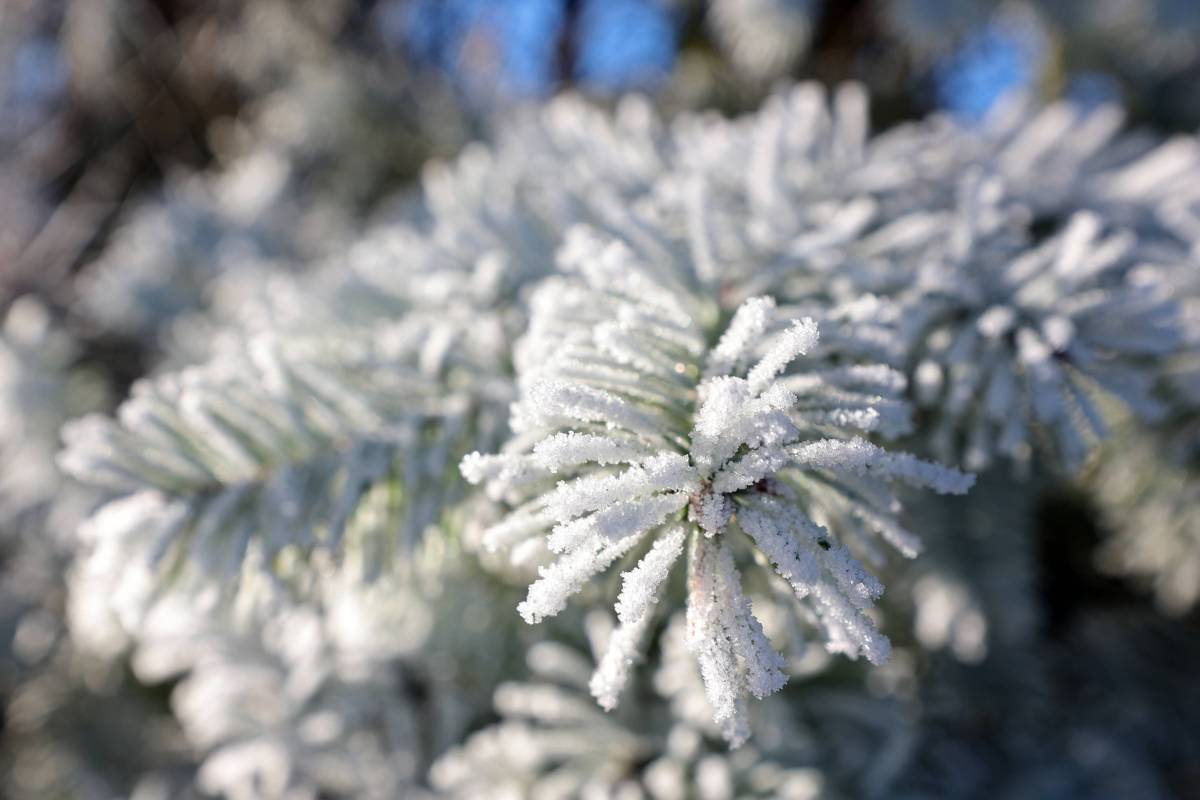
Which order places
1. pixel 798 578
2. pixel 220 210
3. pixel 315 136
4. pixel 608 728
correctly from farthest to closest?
1. pixel 315 136
2. pixel 220 210
3. pixel 608 728
4. pixel 798 578

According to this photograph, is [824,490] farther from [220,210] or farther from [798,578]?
[220,210]

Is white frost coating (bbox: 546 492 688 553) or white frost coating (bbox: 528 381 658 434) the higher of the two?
white frost coating (bbox: 528 381 658 434)

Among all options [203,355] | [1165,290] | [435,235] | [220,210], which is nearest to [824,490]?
[1165,290]

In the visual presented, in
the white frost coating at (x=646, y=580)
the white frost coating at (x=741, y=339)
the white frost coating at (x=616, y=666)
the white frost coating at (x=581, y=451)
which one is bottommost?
the white frost coating at (x=616, y=666)

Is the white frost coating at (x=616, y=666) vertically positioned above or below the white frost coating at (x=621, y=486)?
below

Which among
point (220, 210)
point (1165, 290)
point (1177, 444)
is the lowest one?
point (1177, 444)

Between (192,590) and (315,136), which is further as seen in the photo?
(315,136)
